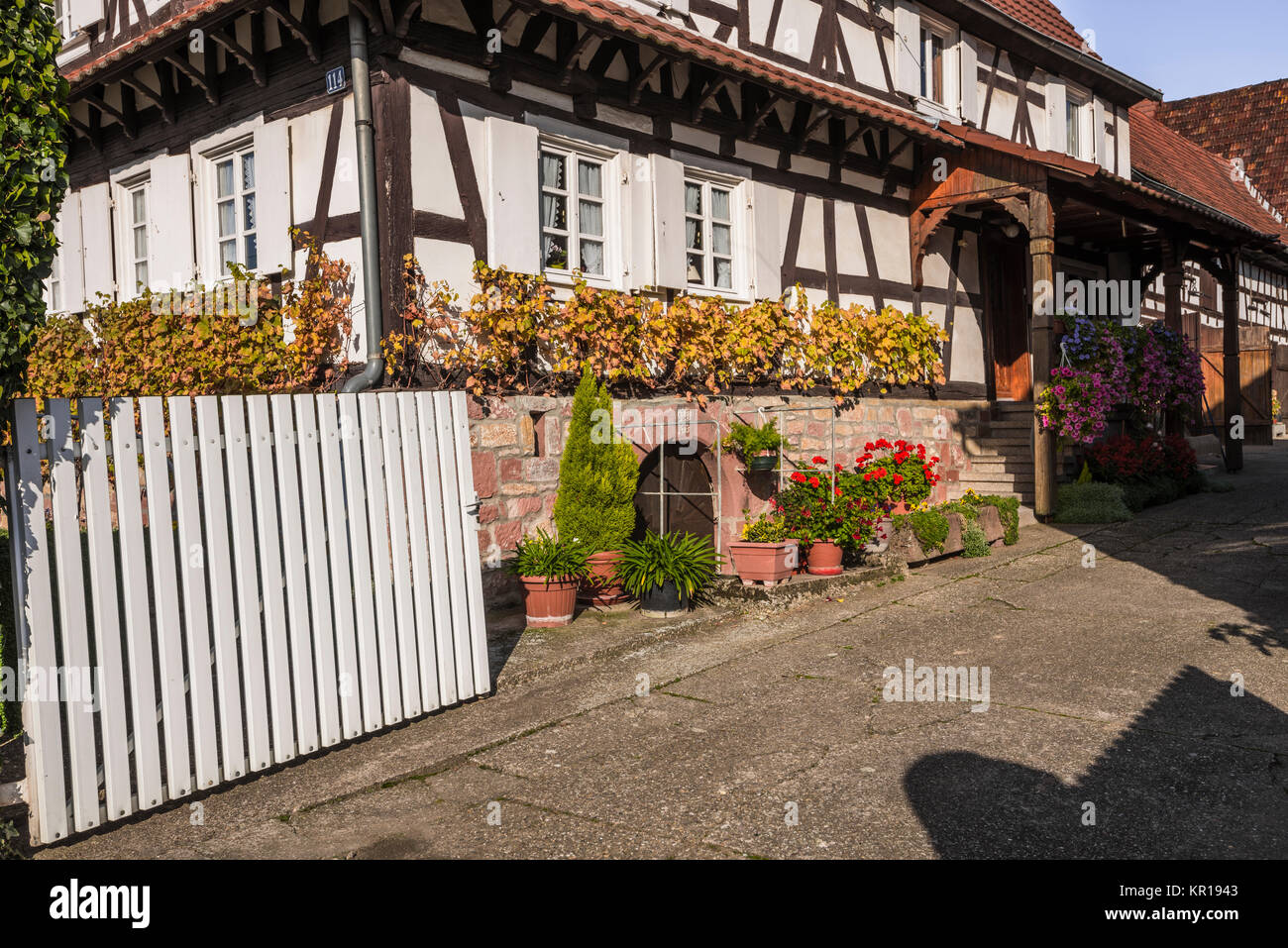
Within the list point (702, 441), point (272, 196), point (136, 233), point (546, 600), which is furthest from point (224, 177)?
point (546, 600)

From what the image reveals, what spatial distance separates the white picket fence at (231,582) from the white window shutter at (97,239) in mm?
6490

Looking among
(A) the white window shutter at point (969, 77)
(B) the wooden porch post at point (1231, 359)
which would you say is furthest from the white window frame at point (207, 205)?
(B) the wooden porch post at point (1231, 359)

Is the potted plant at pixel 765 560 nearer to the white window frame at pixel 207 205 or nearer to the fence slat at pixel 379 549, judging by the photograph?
the fence slat at pixel 379 549

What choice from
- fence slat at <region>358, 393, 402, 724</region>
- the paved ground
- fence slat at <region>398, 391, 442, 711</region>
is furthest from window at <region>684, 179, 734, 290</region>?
fence slat at <region>358, 393, 402, 724</region>

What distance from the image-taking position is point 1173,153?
21297 millimetres

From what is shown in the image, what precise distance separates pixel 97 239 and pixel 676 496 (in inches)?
247

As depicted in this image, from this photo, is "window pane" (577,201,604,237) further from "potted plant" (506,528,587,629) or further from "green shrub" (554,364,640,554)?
"potted plant" (506,528,587,629)

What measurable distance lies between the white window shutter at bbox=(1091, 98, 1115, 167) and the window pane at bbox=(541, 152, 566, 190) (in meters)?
10.6

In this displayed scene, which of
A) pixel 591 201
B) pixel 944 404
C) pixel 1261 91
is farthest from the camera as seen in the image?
pixel 1261 91

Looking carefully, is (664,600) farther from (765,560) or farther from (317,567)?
(317,567)

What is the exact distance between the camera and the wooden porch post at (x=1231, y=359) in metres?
15.3

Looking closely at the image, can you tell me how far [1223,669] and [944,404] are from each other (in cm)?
699

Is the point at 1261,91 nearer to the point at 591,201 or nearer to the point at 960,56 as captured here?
the point at 960,56

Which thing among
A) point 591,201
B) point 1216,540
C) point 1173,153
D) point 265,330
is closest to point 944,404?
point 1216,540
